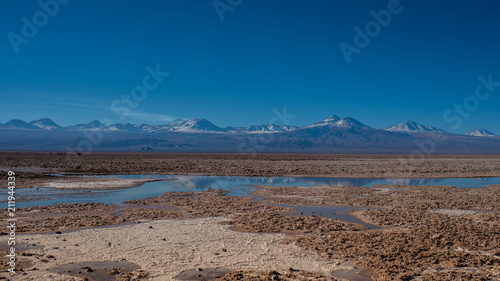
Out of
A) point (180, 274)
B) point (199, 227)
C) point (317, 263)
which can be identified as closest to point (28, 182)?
point (199, 227)

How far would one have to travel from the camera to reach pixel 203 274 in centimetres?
860

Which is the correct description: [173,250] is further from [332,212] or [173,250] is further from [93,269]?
[332,212]

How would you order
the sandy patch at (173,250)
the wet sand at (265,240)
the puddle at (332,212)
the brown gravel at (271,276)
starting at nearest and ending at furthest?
1. the brown gravel at (271,276)
2. the wet sand at (265,240)
3. the sandy patch at (173,250)
4. the puddle at (332,212)

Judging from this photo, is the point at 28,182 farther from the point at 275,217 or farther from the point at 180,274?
the point at 180,274

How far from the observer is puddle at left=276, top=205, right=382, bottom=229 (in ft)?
48.8

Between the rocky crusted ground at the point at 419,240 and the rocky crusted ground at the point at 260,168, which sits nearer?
the rocky crusted ground at the point at 419,240

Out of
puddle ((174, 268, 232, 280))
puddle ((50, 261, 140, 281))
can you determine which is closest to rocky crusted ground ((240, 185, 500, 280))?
puddle ((174, 268, 232, 280))

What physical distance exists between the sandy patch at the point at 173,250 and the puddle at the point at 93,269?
0.23 metres

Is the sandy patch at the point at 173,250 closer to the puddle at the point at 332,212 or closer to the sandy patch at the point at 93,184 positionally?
the puddle at the point at 332,212

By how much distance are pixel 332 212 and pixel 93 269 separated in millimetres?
10875

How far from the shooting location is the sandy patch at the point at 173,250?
9086mm

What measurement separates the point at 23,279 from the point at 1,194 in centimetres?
1629

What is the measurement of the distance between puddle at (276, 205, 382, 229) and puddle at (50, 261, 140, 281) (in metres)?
8.47

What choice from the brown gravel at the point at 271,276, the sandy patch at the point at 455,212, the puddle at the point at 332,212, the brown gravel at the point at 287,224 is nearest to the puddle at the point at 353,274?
the brown gravel at the point at 271,276
